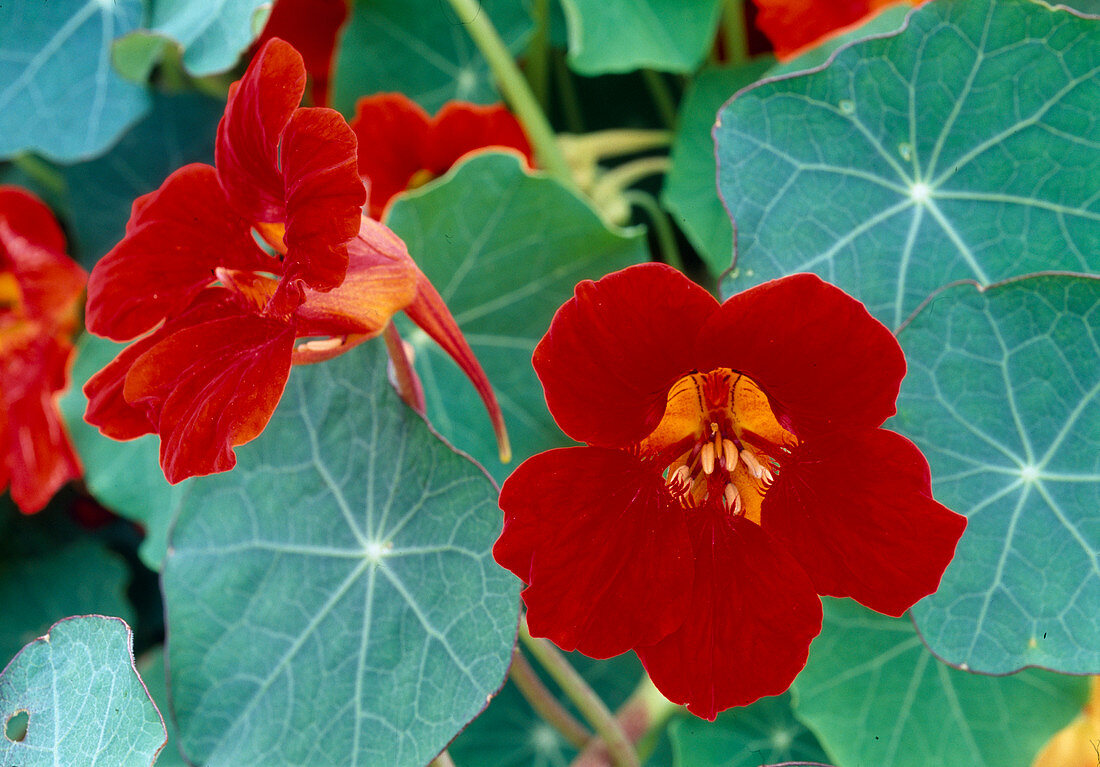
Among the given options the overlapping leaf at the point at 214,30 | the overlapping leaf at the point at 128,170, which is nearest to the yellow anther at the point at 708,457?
the overlapping leaf at the point at 214,30

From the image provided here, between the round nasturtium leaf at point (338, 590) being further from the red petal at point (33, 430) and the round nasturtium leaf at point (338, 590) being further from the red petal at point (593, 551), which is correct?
the red petal at point (33, 430)

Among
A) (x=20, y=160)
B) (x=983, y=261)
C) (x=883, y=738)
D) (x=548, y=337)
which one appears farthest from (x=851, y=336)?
(x=20, y=160)

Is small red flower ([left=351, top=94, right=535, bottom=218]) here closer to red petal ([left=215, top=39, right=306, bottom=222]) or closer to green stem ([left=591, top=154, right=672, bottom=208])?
green stem ([left=591, top=154, right=672, bottom=208])

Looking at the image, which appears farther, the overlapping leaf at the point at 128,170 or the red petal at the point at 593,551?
the overlapping leaf at the point at 128,170

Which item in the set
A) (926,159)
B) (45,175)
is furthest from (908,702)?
(45,175)

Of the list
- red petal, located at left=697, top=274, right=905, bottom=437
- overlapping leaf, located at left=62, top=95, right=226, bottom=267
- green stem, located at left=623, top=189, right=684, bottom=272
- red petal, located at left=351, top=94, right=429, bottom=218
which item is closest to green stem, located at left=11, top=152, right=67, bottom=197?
overlapping leaf, located at left=62, top=95, right=226, bottom=267

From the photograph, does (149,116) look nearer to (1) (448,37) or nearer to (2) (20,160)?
(2) (20,160)
